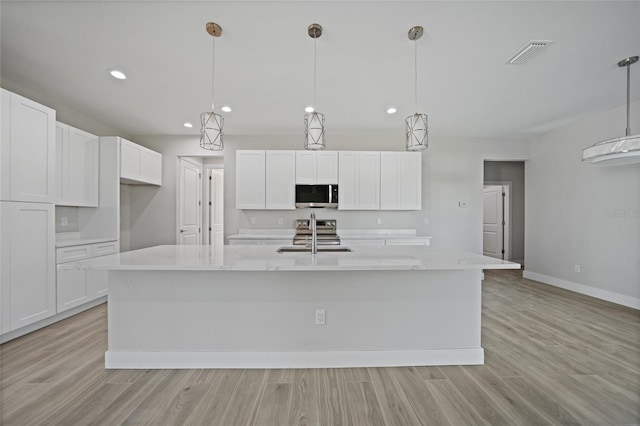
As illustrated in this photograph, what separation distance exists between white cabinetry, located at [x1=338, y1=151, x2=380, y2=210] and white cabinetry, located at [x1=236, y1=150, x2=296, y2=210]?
32.5 inches

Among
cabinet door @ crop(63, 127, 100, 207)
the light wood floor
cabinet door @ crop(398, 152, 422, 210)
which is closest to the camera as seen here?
the light wood floor

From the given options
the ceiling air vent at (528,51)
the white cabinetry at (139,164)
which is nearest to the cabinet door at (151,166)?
the white cabinetry at (139,164)

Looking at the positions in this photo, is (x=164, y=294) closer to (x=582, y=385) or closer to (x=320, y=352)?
(x=320, y=352)

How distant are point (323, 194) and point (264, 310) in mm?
2709

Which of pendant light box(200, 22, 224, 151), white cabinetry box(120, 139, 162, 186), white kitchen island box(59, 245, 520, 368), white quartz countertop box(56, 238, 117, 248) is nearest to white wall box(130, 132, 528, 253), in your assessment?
white cabinetry box(120, 139, 162, 186)

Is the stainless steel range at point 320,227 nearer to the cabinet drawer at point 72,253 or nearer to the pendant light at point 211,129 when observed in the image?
the pendant light at point 211,129

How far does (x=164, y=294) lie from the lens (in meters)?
2.14

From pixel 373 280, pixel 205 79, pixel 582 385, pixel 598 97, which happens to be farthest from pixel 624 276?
pixel 205 79

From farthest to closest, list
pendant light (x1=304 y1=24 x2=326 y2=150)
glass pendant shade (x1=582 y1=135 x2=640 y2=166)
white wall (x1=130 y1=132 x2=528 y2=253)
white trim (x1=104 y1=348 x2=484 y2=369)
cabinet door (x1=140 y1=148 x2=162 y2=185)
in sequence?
1. white wall (x1=130 y1=132 x2=528 y2=253)
2. cabinet door (x1=140 y1=148 x2=162 y2=185)
3. glass pendant shade (x1=582 y1=135 x2=640 y2=166)
4. pendant light (x1=304 y1=24 x2=326 y2=150)
5. white trim (x1=104 y1=348 x2=484 y2=369)

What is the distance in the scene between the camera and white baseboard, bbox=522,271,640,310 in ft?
11.9

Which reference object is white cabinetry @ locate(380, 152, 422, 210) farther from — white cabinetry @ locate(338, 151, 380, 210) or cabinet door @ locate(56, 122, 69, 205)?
cabinet door @ locate(56, 122, 69, 205)

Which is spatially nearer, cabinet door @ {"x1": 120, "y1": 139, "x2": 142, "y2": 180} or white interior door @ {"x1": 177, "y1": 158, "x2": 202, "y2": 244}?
cabinet door @ {"x1": 120, "y1": 139, "x2": 142, "y2": 180}

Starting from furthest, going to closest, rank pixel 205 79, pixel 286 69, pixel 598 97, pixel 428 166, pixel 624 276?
pixel 428 166 < pixel 624 276 < pixel 598 97 < pixel 205 79 < pixel 286 69

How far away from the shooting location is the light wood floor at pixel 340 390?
1.64 m
